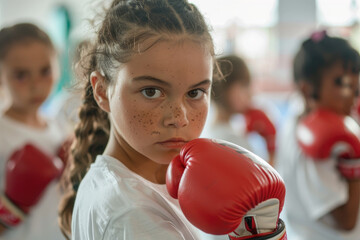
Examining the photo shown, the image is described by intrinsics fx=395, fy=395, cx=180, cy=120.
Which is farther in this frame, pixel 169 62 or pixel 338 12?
pixel 338 12

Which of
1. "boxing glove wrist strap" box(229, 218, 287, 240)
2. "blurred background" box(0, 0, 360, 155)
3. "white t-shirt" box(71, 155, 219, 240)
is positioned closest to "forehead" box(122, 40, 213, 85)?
"white t-shirt" box(71, 155, 219, 240)

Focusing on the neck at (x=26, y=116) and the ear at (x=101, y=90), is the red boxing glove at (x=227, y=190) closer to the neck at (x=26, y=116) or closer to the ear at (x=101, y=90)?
the ear at (x=101, y=90)

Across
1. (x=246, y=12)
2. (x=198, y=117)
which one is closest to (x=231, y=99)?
(x=198, y=117)

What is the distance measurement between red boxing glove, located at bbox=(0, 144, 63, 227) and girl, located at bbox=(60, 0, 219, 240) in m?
0.81

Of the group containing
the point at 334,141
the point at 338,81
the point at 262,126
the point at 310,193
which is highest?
the point at 338,81

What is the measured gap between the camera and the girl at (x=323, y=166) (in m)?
1.71

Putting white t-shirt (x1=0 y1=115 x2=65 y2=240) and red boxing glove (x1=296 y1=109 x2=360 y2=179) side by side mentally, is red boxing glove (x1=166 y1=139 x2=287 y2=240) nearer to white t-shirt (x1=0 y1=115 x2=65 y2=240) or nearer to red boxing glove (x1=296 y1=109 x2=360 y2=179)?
red boxing glove (x1=296 y1=109 x2=360 y2=179)

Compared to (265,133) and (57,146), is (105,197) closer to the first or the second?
(57,146)

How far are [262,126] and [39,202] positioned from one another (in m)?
2.04

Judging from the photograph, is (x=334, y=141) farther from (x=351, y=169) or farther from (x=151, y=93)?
(x=151, y=93)

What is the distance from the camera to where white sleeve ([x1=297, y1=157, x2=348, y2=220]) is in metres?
1.71

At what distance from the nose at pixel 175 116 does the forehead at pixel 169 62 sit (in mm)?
61

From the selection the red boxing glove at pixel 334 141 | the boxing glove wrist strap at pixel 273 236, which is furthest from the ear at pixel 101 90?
the red boxing glove at pixel 334 141

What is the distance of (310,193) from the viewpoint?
1.78 metres
